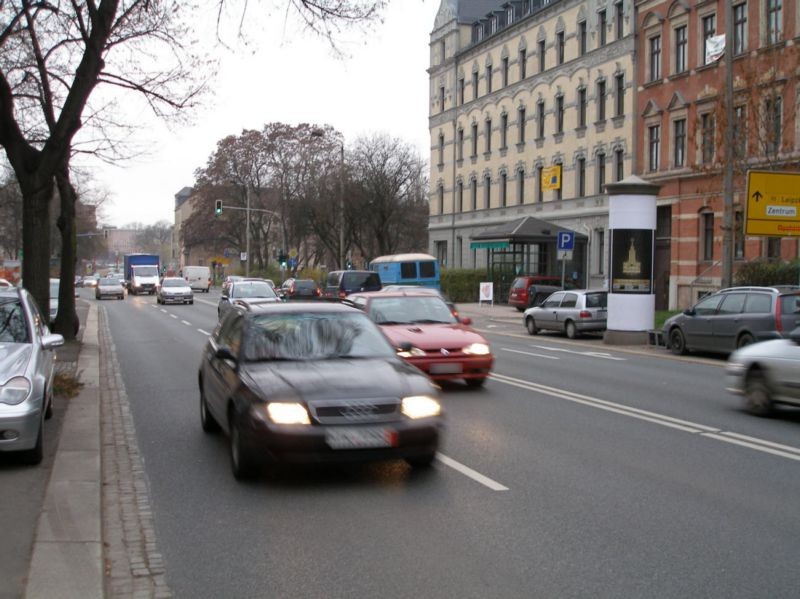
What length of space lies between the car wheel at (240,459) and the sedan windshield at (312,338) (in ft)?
2.75

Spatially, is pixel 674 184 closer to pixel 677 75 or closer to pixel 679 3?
pixel 677 75

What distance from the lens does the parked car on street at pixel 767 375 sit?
10.8 m

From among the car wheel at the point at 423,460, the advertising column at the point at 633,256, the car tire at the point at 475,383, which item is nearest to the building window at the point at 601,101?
the advertising column at the point at 633,256

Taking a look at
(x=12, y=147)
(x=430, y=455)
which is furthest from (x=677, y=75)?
(x=430, y=455)

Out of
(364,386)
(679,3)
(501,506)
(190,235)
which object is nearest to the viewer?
(501,506)

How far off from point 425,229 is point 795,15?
145 ft

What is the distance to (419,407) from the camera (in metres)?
7.46

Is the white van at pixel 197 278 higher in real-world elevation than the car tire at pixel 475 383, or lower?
higher

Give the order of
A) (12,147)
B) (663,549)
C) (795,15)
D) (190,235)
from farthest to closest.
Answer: (190,235) < (795,15) < (12,147) < (663,549)

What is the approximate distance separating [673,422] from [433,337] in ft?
13.1

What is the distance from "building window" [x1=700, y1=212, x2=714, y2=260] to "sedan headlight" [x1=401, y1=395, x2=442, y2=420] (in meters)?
31.4

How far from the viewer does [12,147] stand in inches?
567

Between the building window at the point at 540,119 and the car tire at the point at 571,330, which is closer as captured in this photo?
the car tire at the point at 571,330

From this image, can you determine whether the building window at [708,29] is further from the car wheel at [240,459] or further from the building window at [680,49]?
the car wheel at [240,459]
